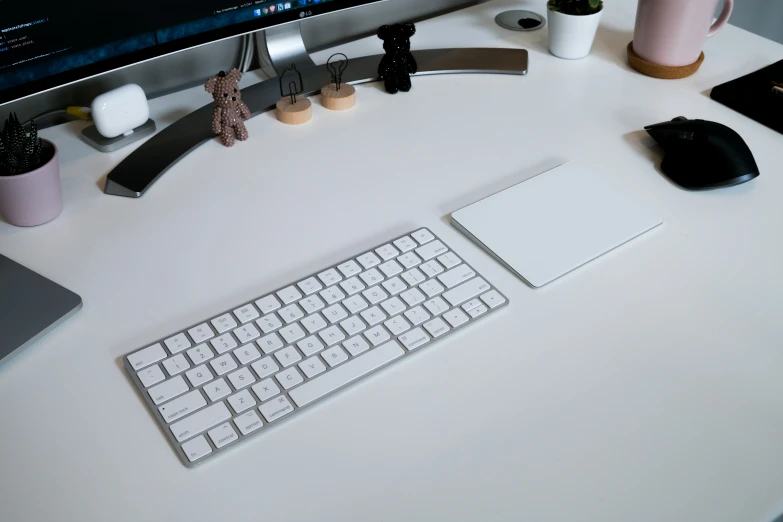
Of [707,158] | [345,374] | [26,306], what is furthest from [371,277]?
[707,158]

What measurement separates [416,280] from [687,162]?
1.26 ft

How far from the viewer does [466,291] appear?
71cm

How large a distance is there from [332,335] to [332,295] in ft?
0.17

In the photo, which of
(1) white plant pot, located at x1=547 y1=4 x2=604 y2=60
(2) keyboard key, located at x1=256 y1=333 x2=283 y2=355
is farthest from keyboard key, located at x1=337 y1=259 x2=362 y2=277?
(1) white plant pot, located at x1=547 y1=4 x2=604 y2=60

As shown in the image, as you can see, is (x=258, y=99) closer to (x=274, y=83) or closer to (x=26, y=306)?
(x=274, y=83)

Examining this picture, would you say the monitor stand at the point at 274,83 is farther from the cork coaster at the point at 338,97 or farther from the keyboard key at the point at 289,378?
the keyboard key at the point at 289,378

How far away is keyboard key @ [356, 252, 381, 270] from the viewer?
2.38ft

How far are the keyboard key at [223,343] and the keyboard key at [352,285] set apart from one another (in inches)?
4.8

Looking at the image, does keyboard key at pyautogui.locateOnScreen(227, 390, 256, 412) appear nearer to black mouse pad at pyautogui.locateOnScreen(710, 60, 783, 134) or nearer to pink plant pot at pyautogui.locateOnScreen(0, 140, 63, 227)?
pink plant pot at pyautogui.locateOnScreen(0, 140, 63, 227)

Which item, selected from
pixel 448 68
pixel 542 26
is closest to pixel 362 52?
pixel 448 68

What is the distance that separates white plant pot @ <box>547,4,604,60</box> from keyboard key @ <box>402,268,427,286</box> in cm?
54

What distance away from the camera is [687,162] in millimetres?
851

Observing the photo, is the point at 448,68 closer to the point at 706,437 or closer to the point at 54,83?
the point at 54,83

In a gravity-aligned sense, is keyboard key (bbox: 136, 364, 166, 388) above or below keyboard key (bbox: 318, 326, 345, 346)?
above
